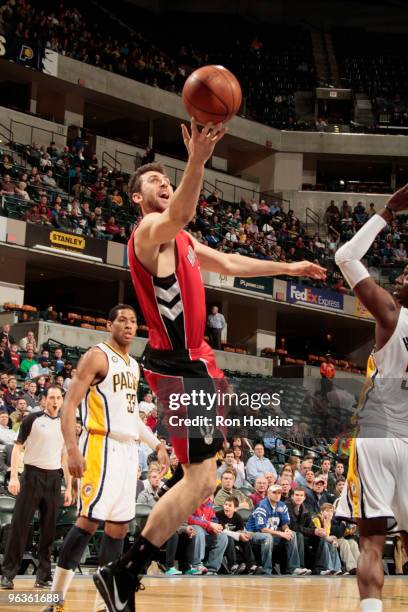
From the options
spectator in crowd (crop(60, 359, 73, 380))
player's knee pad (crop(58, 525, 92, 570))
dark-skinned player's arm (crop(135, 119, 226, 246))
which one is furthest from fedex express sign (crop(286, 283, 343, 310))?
dark-skinned player's arm (crop(135, 119, 226, 246))

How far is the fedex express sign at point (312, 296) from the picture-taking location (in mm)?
28469

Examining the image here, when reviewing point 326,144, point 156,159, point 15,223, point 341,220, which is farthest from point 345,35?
point 15,223

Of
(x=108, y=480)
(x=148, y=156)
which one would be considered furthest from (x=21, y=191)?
(x=108, y=480)

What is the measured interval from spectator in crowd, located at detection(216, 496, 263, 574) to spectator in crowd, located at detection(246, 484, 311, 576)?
0.13m

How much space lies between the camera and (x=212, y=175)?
31.7 metres

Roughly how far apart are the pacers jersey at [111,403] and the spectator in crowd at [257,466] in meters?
6.51

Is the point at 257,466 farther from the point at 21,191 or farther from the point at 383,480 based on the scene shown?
the point at 21,191

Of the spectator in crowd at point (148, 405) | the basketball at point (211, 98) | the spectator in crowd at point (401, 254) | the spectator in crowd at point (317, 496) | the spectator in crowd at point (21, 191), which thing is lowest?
the spectator in crowd at point (317, 496)

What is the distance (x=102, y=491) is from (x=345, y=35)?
117 feet

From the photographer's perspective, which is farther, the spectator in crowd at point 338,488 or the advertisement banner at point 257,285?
the advertisement banner at point 257,285

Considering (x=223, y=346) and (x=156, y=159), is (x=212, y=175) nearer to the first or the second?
(x=156, y=159)

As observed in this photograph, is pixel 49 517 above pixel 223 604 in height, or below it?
above

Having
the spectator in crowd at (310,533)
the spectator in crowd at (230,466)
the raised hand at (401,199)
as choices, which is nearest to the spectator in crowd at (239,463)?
the spectator in crowd at (230,466)

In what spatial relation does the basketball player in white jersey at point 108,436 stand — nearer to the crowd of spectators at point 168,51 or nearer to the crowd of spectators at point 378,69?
the crowd of spectators at point 168,51
